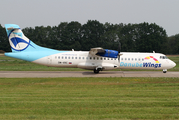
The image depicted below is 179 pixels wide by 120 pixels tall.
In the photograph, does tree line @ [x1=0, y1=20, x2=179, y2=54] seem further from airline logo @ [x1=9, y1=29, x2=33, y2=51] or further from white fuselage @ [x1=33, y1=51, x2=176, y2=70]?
airline logo @ [x1=9, y1=29, x2=33, y2=51]

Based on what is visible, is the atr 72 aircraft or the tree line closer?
the atr 72 aircraft

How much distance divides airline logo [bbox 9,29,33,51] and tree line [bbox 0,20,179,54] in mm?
50524

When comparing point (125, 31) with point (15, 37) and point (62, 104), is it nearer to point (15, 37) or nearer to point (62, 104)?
point (15, 37)

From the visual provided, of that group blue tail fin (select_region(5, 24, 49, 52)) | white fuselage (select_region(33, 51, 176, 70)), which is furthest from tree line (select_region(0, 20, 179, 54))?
blue tail fin (select_region(5, 24, 49, 52))

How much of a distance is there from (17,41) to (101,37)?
183 ft

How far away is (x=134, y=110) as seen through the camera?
8938 millimetres

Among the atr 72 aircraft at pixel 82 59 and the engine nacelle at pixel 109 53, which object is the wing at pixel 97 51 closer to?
the engine nacelle at pixel 109 53

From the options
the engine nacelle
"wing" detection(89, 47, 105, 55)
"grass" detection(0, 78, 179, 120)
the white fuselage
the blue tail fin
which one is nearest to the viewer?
"grass" detection(0, 78, 179, 120)

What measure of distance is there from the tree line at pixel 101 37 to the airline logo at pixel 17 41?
5052cm

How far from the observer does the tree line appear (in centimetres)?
7540

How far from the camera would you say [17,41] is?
25609 mm

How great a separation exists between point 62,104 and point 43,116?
1.91m

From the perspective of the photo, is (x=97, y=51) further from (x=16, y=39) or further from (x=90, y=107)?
(x=90, y=107)

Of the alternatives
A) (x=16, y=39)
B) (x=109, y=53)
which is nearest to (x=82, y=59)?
(x=109, y=53)
